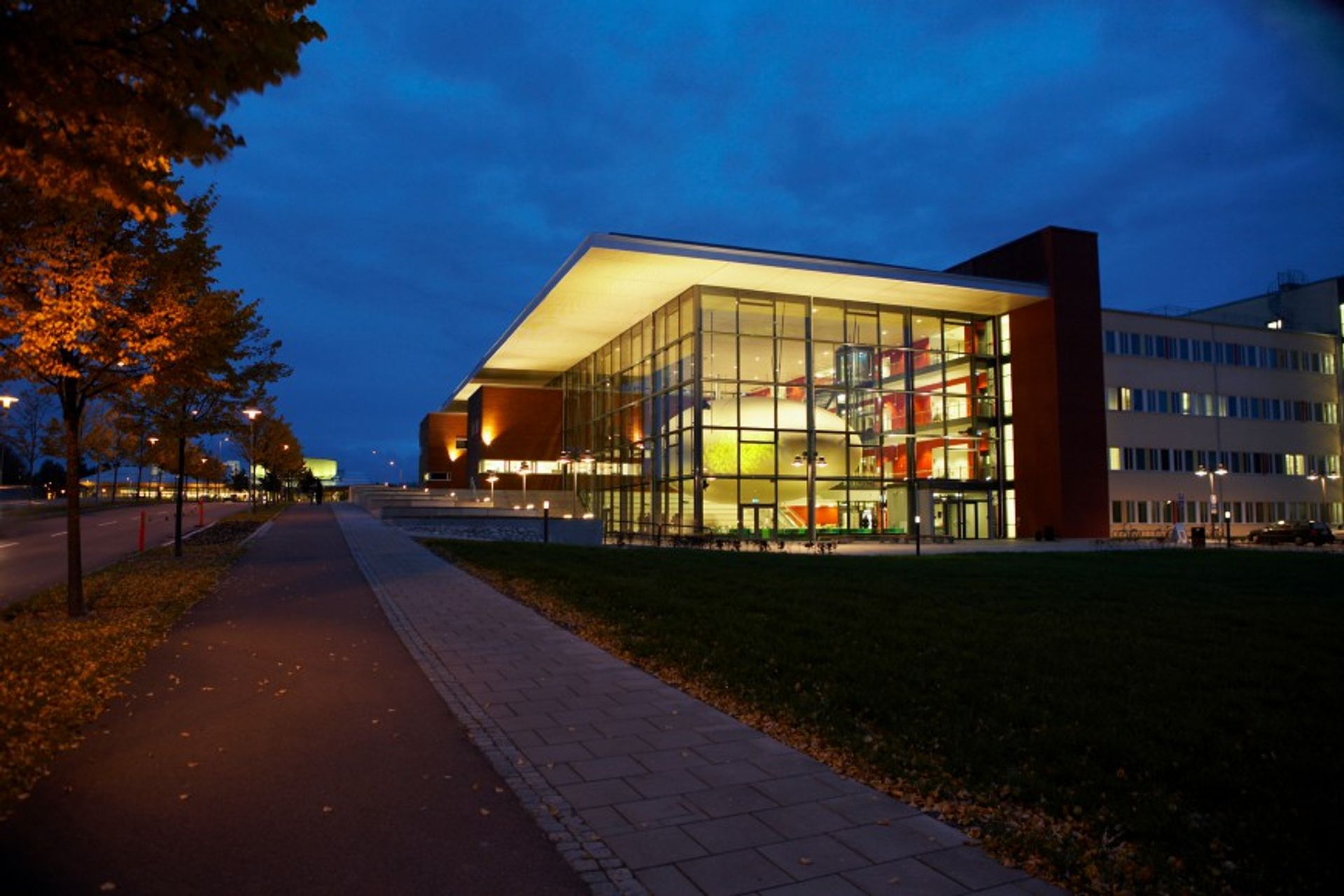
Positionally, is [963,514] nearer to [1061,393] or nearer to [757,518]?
[1061,393]

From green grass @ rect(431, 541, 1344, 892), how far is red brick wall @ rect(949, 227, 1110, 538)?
25.6 m

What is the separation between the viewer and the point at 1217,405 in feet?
169

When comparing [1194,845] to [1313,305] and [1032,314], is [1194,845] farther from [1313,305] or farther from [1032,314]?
[1313,305]

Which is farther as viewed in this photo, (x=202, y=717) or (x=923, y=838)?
(x=202, y=717)

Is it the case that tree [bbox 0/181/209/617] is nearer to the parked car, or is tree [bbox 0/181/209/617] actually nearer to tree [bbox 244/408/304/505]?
tree [bbox 244/408/304/505]

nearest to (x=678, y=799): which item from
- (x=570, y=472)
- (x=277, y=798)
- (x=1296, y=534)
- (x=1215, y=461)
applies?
(x=277, y=798)

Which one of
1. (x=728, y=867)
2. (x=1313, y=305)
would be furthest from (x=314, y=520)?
(x=1313, y=305)

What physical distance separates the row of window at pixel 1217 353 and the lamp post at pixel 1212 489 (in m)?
6.25

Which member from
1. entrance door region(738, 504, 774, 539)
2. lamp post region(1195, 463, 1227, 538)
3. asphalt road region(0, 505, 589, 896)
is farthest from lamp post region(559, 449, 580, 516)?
asphalt road region(0, 505, 589, 896)

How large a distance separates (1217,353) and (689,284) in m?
35.6

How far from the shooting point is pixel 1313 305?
213 feet

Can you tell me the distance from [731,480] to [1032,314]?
17313 millimetres

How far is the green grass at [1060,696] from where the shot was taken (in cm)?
448

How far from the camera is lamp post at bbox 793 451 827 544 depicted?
119 ft
